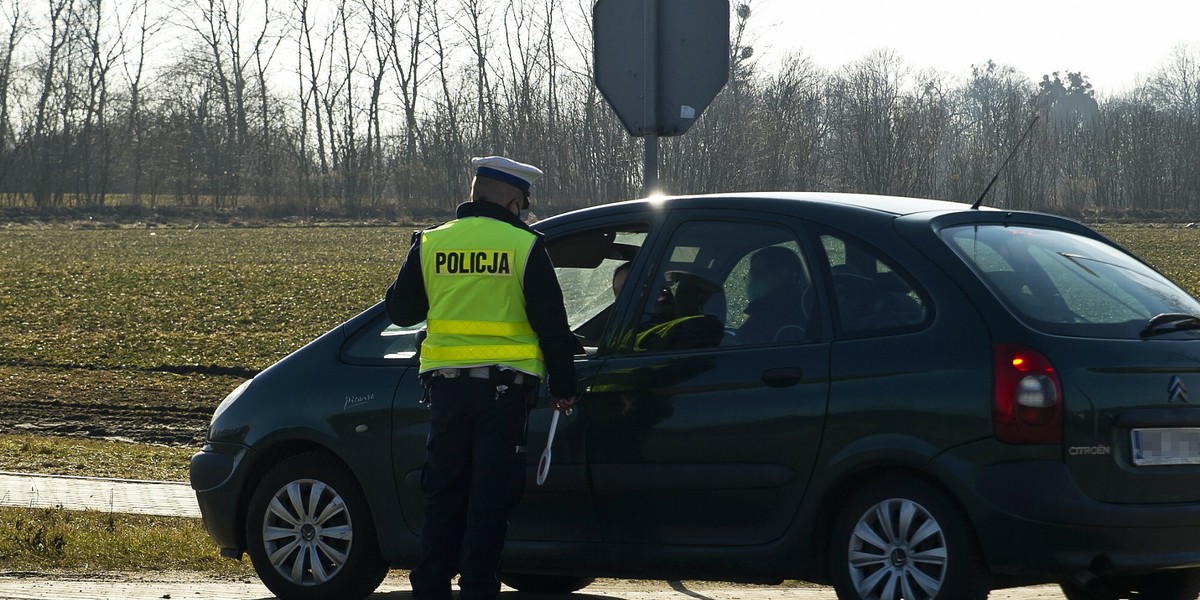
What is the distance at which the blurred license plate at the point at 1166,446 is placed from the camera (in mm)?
4539

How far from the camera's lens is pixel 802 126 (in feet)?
277

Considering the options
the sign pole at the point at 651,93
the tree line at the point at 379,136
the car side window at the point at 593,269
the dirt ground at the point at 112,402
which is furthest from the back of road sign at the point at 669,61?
the tree line at the point at 379,136

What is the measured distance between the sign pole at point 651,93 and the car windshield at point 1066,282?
198 centimetres

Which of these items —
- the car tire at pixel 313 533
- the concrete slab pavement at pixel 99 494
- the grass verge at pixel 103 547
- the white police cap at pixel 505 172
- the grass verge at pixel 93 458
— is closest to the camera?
the white police cap at pixel 505 172

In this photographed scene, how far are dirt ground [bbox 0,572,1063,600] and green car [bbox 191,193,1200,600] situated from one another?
0.39 m

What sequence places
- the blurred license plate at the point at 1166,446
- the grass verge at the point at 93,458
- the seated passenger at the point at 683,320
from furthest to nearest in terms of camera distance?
the grass verge at the point at 93,458
the seated passenger at the point at 683,320
the blurred license plate at the point at 1166,446

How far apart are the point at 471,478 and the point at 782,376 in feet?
3.75

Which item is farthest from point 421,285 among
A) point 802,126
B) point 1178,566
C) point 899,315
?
point 802,126

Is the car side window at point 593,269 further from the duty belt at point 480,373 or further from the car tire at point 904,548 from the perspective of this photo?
the car tire at point 904,548

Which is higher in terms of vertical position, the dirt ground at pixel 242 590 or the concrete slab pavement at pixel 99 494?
the dirt ground at pixel 242 590

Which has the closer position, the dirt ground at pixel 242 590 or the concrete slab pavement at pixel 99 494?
the dirt ground at pixel 242 590

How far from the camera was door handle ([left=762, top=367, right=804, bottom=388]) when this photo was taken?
489cm

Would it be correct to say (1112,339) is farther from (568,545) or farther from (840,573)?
(568,545)

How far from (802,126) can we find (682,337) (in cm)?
8056
